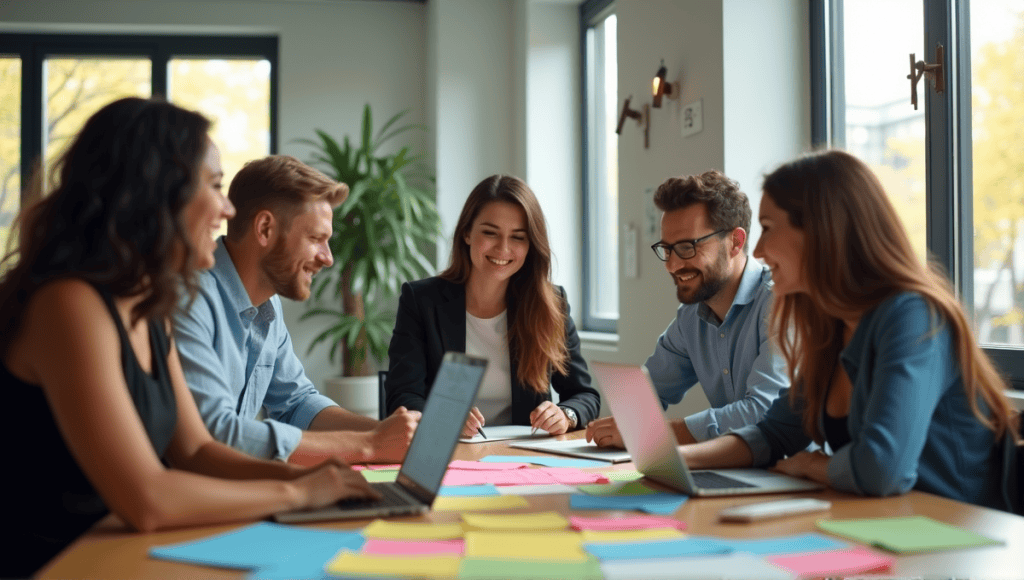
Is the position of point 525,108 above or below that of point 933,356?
above

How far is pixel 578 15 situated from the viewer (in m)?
5.15

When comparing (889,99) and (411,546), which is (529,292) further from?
(411,546)

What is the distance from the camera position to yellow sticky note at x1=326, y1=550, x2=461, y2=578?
3.12 ft

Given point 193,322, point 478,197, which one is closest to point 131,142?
point 193,322

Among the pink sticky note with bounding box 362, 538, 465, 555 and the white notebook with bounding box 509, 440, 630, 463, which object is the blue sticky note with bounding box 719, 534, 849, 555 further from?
the white notebook with bounding box 509, 440, 630, 463

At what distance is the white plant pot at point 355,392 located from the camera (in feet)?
16.5

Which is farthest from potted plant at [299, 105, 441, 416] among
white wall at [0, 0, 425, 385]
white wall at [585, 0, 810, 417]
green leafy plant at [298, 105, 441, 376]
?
white wall at [585, 0, 810, 417]

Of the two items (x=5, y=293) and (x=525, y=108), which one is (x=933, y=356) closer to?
(x=5, y=293)

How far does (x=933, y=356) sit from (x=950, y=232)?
51.0 inches

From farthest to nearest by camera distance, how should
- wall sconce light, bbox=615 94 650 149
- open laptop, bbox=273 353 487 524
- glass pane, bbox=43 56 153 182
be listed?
glass pane, bbox=43 56 153 182 < wall sconce light, bbox=615 94 650 149 < open laptop, bbox=273 353 487 524

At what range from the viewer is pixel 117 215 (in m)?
1.20

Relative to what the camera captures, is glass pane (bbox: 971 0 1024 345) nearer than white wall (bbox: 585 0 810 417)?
Yes

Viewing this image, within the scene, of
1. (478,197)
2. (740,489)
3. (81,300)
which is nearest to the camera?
(81,300)

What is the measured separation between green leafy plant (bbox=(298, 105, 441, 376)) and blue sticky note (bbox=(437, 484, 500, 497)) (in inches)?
140
